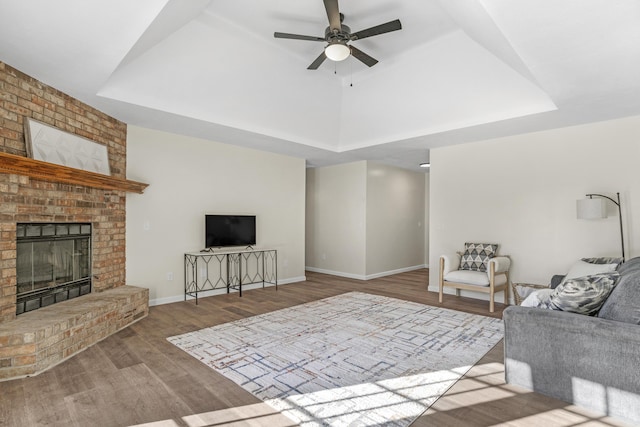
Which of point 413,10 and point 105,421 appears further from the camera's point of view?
point 413,10

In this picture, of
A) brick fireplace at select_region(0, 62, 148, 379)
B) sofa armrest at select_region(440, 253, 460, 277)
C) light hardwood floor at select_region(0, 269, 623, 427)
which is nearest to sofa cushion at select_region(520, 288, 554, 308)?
light hardwood floor at select_region(0, 269, 623, 427)

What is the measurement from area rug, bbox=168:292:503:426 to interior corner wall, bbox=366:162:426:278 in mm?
2800

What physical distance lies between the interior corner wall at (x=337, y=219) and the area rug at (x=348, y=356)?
2700 mm

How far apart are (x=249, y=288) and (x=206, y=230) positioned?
138cm

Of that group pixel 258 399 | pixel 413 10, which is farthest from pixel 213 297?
pixel 413 10

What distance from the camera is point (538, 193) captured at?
4.91 metres

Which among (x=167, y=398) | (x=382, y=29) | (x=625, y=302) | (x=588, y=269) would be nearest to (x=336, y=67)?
(x=382, y=29)

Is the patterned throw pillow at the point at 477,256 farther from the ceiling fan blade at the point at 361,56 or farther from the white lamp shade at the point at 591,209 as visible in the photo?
the ceiling fan blade at the point at 361,56

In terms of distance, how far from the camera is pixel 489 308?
15.5 ft

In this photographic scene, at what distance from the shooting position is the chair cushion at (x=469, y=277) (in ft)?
15.4

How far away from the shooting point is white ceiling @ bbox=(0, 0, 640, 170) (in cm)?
242

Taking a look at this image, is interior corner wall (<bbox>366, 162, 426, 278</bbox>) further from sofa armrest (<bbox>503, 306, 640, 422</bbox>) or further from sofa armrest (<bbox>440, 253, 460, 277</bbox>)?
sofa armrest (<bbox>503, 306, 640, 422</bbox>)

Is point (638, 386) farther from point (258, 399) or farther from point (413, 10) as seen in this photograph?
point (413, 10)

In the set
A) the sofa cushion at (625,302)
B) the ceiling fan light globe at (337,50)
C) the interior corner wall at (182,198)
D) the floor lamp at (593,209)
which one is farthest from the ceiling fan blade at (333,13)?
the floor lamp at (593,209)
